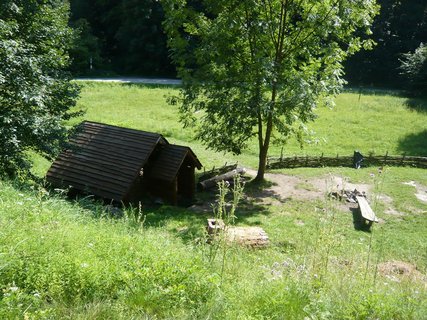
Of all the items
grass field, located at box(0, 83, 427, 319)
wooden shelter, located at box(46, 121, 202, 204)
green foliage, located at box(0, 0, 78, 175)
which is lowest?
wooden shelter, located at box(46, 121, 202, 204)

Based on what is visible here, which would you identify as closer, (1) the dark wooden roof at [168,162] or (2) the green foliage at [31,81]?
(2) the green foliage at [31,81]

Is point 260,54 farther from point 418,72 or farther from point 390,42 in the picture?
point 390,42

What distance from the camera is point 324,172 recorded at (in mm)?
21109

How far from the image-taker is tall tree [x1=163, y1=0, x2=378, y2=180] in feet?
54.0

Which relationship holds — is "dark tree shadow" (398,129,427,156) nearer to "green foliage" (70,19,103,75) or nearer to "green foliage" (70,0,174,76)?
"green foliage" (70,0,174,76)

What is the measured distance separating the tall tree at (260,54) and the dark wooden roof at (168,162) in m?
2.55

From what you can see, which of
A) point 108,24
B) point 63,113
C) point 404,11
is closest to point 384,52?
point 404,11

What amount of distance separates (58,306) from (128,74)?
52497 mm

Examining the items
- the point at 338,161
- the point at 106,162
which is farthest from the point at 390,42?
the point at 106,162

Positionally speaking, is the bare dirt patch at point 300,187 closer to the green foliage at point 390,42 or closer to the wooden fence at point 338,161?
the wooden fence at point 338,161

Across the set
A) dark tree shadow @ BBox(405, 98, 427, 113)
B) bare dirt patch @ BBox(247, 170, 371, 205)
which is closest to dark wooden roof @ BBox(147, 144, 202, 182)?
bare dirt patch @ BBox(247, 170, 371, 205)

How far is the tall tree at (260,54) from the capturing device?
54.0 feet

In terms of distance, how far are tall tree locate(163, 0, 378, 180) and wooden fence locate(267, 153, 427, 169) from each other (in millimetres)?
4306

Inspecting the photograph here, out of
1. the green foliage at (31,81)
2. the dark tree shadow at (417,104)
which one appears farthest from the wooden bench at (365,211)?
the dark tree shadow at (417,104)
